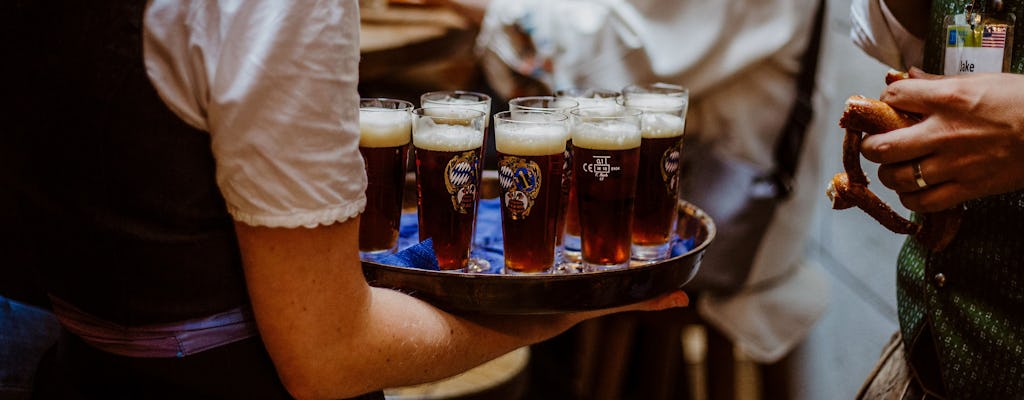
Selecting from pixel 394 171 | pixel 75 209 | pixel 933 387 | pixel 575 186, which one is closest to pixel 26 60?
pixel 75 209

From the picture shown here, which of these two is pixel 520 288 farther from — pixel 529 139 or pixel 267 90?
pixel 267 90

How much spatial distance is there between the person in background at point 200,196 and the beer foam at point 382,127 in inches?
11.0

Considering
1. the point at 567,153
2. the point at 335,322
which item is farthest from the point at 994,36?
the point at 335,322

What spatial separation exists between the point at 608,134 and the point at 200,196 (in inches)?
22.6

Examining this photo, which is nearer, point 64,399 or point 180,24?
point 180,24

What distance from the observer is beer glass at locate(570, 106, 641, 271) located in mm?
1304

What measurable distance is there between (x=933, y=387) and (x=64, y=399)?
1246 millimetres

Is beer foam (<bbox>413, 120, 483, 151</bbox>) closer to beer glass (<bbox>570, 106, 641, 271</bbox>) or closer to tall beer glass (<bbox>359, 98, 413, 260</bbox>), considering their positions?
tall beer glass (<bbox>359, 98, 413, 260</bbox>)

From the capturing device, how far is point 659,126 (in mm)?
1381

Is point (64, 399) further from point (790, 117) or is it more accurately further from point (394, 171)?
point (790, 117)

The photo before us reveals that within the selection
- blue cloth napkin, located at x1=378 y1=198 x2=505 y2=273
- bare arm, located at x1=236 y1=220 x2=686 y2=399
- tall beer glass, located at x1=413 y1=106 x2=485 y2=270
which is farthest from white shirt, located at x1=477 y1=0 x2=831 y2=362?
bare arm, located at x1=236 y1=220 x2=686 y2=399

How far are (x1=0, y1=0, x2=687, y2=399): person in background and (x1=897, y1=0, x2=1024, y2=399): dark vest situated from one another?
782mm

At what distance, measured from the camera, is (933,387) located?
55.1 inches

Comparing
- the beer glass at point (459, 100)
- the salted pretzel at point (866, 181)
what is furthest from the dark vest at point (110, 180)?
the salted pretzel at point (866, 181)
